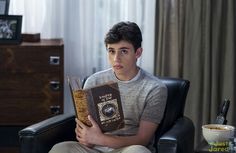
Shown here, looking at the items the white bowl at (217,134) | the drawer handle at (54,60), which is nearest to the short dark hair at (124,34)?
the white bowl at (217,134)

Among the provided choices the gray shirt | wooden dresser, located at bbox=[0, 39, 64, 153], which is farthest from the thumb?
wooden dresser, located at bbox=[0, 39, 64, 153]

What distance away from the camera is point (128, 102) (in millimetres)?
2512

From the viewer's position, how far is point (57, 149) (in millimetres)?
2299

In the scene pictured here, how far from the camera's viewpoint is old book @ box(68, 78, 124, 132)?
7.47 ft

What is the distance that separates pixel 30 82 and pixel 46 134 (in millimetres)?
959

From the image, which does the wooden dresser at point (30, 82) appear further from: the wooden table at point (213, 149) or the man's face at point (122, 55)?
the wooden table at point (213, 149)

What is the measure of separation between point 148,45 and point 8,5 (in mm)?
1054

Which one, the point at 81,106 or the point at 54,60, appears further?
the point at 54,60

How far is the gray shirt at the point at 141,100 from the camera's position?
2.43 metres

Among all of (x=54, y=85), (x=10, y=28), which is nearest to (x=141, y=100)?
(x=54, y=85)

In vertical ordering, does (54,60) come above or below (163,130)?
above

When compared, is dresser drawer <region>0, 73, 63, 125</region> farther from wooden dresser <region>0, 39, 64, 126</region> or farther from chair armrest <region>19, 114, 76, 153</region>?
chair armrest <region>19, 114, 76, 153</region>

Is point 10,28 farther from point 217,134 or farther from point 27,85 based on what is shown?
point 217,134

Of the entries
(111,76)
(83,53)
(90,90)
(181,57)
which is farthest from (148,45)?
(90,90)
